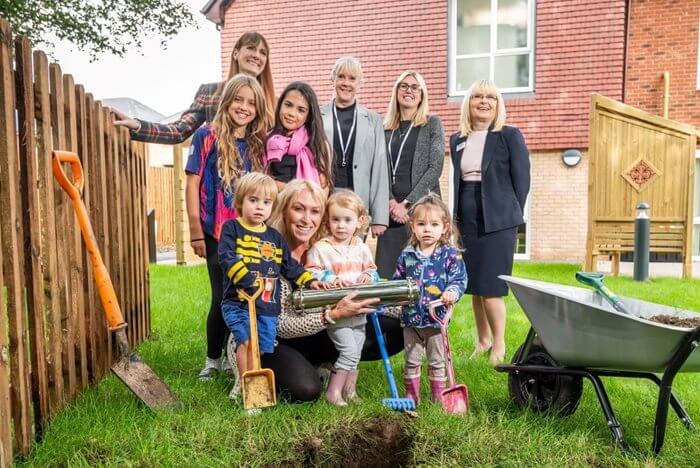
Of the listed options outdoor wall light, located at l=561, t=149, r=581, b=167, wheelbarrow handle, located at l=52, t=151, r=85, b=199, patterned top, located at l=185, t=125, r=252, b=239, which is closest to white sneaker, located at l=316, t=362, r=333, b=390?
patterned top, located at l=185, t=125, r=252, b=239

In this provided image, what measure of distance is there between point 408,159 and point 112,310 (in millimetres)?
2392

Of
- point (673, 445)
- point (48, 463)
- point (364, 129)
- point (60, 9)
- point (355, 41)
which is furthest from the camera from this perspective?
point (60, 9)

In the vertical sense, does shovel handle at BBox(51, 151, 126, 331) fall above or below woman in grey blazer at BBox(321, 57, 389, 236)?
below

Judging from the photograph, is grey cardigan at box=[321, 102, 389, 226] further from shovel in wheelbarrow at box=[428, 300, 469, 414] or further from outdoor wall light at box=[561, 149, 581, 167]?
outdoor wall light at box=[561, 149, 581, 167]

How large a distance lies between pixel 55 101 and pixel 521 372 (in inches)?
101

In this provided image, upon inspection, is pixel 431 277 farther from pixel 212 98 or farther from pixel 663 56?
pixel 663 56

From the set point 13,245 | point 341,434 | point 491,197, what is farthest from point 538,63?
point 13,245

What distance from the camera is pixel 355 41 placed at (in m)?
12.8

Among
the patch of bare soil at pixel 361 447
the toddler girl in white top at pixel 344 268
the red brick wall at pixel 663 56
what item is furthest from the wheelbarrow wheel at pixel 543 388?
the red brick wall at pixel 663 56

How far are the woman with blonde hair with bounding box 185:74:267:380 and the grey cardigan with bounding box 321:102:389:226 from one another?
0.60 metres

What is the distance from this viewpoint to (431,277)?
10.3 ft

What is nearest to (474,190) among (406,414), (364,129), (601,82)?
(364,129)

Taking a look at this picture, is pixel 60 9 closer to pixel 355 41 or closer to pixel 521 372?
pixel 355 41

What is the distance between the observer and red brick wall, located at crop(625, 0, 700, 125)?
11492 mm
